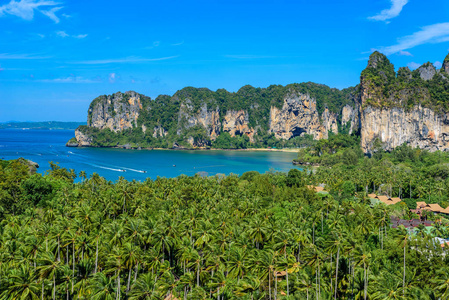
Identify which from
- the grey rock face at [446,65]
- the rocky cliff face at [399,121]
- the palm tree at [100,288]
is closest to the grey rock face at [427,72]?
the grey rock face at [446,65]

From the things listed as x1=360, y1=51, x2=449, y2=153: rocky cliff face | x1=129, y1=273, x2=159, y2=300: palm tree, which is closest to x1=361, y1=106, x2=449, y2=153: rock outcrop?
x1=360, y1=51, x2=449, y2=153: rocky cliff face

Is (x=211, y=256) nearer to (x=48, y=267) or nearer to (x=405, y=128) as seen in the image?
(x=48, y=267)

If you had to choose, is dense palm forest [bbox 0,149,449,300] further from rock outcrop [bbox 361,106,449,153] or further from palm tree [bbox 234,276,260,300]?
rock outcrop [bbox 361,106,449,153]

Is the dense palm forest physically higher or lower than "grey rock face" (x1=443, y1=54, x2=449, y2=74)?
lower

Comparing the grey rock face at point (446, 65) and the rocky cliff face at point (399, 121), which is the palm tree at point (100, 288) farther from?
the grey rock face at point (446, 65)

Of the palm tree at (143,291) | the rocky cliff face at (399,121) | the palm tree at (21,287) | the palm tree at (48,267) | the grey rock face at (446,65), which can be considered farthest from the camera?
the grey rock face at (446,65)

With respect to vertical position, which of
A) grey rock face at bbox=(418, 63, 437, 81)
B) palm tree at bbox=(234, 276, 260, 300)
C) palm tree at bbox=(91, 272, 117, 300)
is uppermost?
grey rock face at bbox=(418, 63, 437, 81)

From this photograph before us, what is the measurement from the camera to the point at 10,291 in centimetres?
2652

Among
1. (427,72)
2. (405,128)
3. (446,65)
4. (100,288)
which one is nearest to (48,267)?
(100,288)

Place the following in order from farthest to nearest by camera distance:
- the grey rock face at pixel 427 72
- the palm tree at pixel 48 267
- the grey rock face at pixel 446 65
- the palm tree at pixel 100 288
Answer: the grey rock face at pixel 427 72
the grey rock face at pixel 446 65
the palm tree at pixel 48 267
the palm tree at pixel 100 288

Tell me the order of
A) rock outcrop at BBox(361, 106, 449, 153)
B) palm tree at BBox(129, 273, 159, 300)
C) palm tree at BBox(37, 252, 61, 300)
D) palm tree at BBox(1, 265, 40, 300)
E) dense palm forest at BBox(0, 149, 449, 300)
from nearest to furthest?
1. palm tree at BBox(1, 265, 40, 300)
2. palm tree at BBox(129, 273, 159, 300)
3. palm tree at BBox(37, 252, 61, 300)
4. dense palm forest at BBox(0, 149, 449, 300)
5. rock outcrop at BBox(361, 106, 449, 153)

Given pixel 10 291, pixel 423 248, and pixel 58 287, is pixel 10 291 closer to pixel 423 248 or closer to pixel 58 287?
pixel 58 287

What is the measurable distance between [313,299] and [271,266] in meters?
4.43

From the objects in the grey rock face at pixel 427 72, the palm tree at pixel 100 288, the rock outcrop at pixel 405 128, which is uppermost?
the grey rock face at pixel 427 72
